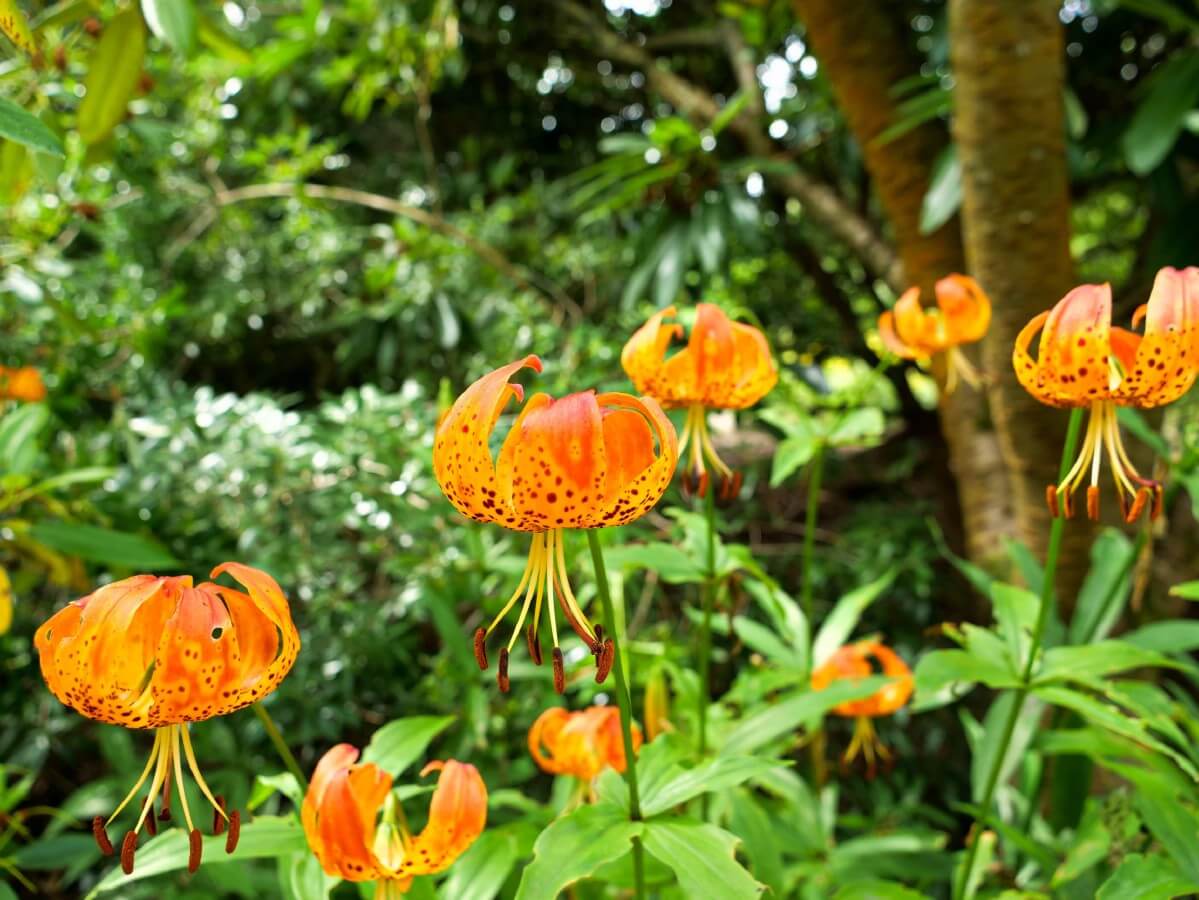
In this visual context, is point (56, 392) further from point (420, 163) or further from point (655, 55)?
point (655, 55)

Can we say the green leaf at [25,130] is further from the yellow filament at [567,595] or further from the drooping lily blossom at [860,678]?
the drooping lily blossom at [860,678]

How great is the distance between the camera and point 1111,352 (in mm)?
698

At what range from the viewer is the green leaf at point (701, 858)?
2.01 ft

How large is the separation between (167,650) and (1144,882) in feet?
2.37

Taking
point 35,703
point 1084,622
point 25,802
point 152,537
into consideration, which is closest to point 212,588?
point 1084,622

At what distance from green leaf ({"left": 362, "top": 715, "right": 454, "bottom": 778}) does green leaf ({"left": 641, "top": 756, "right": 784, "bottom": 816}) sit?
195mm

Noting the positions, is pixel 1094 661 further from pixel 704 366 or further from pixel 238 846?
pixel 238 846

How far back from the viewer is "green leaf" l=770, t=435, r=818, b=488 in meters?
1.13

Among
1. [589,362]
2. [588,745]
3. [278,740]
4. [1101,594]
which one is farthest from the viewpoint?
[589,362]

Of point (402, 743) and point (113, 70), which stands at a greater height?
point (113, 70)

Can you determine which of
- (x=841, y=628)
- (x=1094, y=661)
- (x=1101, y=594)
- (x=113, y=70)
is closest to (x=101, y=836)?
(x=1094, y=661)

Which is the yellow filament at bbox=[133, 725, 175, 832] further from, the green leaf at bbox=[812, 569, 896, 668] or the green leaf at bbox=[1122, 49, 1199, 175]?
the green leaf at bbox=[1122, 49, 1199, 175]

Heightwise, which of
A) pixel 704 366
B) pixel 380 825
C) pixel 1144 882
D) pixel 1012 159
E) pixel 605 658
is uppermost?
pixel 1012 159

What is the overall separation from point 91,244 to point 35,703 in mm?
1569
